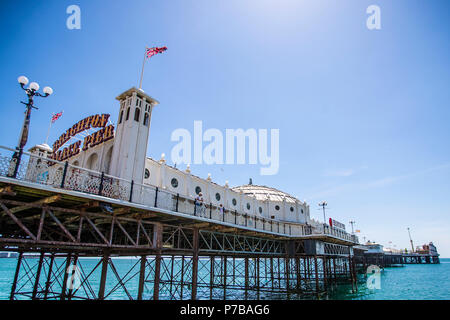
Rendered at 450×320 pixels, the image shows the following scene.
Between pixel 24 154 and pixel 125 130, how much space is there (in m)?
7.81

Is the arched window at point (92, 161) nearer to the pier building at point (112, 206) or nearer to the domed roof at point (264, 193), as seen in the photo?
the pier building at point (112, 206)

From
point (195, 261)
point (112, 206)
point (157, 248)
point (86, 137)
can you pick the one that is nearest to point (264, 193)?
point (195, 261)

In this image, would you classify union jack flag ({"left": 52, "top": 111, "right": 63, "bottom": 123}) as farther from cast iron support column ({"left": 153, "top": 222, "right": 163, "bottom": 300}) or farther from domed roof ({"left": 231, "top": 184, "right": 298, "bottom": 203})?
domed roof ({"left": 231, "top": 184, "right": 298, "bottom": 203})

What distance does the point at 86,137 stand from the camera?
22906mm

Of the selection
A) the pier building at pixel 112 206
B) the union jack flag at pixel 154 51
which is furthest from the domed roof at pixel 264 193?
the union jack flag at pixel 154 51

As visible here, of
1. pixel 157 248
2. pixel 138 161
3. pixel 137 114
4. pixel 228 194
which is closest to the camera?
pixel 157 248

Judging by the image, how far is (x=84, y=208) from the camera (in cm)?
1401

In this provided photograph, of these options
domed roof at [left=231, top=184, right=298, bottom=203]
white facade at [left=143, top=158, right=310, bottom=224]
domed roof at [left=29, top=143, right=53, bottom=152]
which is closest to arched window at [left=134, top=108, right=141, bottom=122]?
white facade at [left=143, top=158, right=310, bottom=224]

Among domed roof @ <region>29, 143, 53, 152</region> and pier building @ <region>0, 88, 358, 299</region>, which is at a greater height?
domed roof @ <region>29, 143, 53, 152</region>

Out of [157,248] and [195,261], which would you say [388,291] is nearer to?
[195,261]

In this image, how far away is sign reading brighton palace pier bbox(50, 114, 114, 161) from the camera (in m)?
20.8
